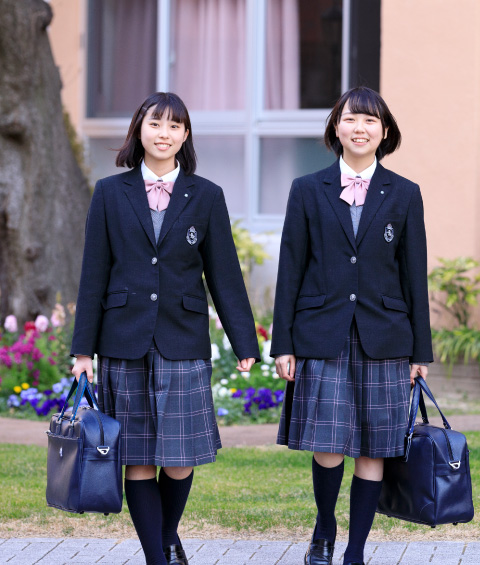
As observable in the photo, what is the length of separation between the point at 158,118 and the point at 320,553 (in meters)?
1.76

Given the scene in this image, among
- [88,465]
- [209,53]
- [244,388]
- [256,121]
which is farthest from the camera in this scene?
[209,53]

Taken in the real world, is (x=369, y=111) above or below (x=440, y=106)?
below

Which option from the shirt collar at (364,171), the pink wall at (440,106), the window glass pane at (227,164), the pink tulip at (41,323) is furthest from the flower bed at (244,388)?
the shirt collar at (364,171)

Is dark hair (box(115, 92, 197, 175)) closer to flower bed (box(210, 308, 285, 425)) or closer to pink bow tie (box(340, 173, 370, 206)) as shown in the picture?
pink bow tie (box(340, 173, 370, 206))

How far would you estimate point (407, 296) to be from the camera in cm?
384

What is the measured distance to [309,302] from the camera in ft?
12.5

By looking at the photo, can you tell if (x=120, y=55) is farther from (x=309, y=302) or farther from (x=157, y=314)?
(x=157, y=314)

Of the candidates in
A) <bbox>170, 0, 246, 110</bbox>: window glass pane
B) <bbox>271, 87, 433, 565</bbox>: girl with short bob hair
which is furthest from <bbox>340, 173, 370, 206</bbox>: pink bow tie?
<bbox>170, 0, 246, 110</bbox>: window glass pane

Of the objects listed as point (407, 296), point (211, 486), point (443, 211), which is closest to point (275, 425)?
point (211, 486)

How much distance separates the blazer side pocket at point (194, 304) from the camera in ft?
12.0

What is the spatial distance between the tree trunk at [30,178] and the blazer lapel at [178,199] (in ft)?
16.2

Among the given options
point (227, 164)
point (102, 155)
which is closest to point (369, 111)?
point (227, 164)

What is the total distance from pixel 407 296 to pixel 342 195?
463 mm

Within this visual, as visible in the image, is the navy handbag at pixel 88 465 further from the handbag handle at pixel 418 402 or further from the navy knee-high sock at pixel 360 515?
the handbag handle at pixel 418 402
